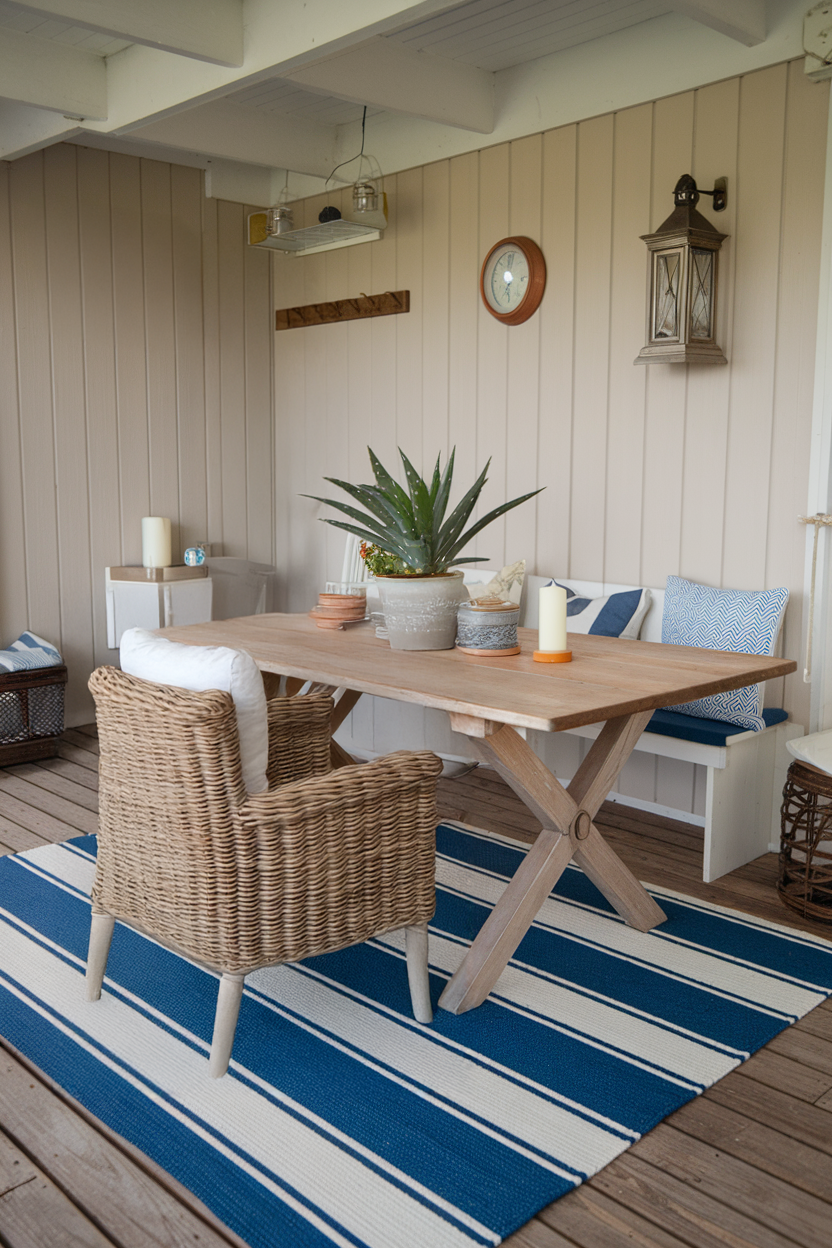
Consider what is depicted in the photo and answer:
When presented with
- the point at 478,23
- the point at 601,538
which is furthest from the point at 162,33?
the point at 601,538

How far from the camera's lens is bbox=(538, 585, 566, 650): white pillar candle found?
2.67m

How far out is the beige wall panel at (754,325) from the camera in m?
3.37

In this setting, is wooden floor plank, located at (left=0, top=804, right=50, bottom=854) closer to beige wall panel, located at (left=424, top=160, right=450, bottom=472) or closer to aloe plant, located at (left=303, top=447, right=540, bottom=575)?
aloe plant, located at (left=303, top=447, right=540, bottom=575)

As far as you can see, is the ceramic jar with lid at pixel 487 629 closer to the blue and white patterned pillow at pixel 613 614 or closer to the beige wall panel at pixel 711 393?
the blue and white patterned pillow at pixel 613 614

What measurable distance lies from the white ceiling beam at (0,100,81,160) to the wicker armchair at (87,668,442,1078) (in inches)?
111

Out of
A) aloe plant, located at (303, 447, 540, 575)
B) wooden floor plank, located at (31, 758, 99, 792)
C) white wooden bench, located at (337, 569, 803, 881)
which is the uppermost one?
aloe plant, located at (303, 447, 540, 575)

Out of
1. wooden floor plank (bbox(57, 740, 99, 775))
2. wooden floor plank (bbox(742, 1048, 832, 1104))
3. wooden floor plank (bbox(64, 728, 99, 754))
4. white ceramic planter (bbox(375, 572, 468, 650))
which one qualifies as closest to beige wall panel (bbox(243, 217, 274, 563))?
wooden floor plank (bbox(64, 728, 99, 754))

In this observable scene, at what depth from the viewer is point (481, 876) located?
3201mm

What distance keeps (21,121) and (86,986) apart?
3.47 m

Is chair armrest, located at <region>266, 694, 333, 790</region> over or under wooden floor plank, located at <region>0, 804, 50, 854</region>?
over

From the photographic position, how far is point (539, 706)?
7.15ft

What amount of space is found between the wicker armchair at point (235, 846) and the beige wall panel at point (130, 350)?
3010 millimetres

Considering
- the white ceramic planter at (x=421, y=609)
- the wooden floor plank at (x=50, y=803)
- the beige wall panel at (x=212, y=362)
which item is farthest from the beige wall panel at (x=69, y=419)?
the white ceramic planter at (x=421, y=609)

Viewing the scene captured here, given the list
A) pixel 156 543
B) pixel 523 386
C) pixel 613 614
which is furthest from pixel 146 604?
pixel 613 614
